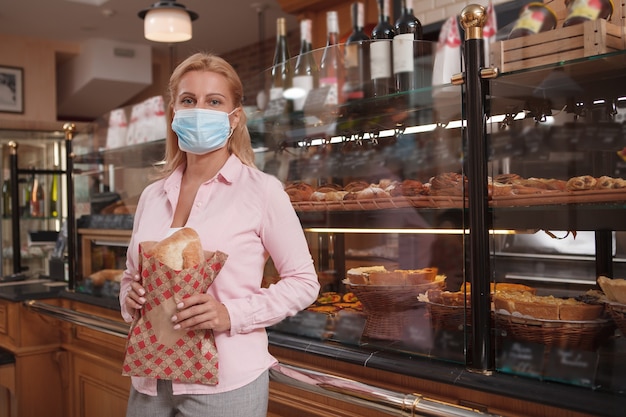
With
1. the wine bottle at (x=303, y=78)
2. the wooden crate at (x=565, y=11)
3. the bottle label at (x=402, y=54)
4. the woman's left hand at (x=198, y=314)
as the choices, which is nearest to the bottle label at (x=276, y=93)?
the wine bottle at (x=303, y=78)

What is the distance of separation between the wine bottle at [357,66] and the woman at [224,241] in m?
0.72

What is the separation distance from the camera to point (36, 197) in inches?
217

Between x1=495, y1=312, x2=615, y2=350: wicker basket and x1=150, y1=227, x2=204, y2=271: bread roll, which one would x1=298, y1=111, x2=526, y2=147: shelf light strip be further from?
x1=150, y1=227, x2=204, y2=271: bread roll

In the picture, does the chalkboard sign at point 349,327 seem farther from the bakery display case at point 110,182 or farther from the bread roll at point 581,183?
the bakery display case at point 110,182

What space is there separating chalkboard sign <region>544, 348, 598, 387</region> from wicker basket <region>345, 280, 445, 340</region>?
388mm

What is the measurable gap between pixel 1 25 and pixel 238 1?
272 centimetres

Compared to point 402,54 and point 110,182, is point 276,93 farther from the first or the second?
point 110,182

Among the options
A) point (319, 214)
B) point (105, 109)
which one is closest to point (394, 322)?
point (319, 214)

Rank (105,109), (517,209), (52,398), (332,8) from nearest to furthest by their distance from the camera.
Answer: (517,209) → (52,398) → (332,8) → (105,109)

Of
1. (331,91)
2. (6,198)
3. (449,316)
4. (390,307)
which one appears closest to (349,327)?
(390,307)

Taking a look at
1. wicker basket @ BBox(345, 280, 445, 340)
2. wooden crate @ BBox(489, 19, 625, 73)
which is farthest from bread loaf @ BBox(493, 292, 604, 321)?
wooden crate @ BBox(489, 19, 625, 73)

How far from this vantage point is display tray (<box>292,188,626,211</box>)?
1438 mm

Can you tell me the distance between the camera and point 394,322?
1.79 meters

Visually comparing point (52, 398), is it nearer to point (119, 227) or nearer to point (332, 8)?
point (119, 227)
